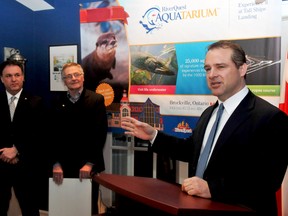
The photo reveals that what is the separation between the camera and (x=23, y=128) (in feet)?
9.48

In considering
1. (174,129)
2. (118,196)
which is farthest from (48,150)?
(118,196)

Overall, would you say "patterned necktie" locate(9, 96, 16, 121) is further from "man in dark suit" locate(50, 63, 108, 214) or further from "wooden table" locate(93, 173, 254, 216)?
"wooden table" locate(93, 173, 254, 216)

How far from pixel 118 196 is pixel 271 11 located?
1.94 meters

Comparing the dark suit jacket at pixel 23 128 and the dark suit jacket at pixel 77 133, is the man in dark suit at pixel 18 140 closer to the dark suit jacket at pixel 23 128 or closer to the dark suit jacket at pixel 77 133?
the dark suit jacket at pixel 23 128

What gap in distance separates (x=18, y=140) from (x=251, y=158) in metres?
2.16

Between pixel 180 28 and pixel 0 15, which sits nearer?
pixel 180 28

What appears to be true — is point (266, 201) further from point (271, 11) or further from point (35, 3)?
point (35, 3)

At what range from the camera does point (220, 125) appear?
5.12 ft

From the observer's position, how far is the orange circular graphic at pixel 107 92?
3.26 metres

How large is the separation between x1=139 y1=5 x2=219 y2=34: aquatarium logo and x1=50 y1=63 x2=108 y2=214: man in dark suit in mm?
770

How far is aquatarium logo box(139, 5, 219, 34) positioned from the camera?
9.14ft

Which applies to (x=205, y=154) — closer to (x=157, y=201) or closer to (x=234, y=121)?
(x=234, y=121)

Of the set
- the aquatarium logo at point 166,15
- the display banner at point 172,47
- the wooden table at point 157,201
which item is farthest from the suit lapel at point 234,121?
the aquatarium logo at point 166,15

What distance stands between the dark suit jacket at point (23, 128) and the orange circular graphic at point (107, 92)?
66 cm
